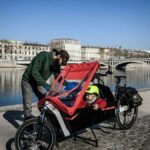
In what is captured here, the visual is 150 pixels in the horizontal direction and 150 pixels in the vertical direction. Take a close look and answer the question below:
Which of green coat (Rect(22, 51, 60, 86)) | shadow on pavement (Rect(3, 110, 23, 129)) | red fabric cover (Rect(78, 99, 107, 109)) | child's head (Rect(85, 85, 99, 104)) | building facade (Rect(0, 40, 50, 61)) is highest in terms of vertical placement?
building facade (Rect(0, 40, 50, 61))

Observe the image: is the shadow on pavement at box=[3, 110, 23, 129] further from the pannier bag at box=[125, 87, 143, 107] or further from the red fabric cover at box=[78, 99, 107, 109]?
the pannier bag at box=[125, 87, 143, 107]

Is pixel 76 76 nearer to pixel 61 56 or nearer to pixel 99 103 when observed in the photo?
pixel 61 56

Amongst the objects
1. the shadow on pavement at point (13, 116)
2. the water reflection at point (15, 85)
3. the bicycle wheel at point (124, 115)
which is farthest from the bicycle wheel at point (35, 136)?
the water reflection at point (15, 85)

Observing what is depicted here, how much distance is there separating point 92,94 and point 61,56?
0.76m

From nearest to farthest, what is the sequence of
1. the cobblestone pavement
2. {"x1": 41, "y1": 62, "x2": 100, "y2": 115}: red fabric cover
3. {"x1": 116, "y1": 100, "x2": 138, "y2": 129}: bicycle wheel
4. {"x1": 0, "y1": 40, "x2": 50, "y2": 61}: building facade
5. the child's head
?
{"x1": 41, "y1": 62, "x2": 100, "y2": 115}: red fabric cover < the cobblestone pavement < the child's head < {"x1": 116, "y1": 100, "x2": 138, "y2": 129}: bicycle wheel < {"x1": 0, "y1": 40, "x2": 50, "y2": 61}: building facade

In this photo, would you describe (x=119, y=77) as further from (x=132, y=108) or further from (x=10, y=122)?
(x=10, y=122)

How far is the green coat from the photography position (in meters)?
4.32

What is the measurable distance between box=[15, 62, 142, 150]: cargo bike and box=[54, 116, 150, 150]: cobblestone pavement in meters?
0.13

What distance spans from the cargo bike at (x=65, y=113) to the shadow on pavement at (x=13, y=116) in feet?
4.90

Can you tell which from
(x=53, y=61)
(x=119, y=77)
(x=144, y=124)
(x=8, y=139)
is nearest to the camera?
(x=53, y=61)

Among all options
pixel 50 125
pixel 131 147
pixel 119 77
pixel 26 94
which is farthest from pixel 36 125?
pixel 119 77

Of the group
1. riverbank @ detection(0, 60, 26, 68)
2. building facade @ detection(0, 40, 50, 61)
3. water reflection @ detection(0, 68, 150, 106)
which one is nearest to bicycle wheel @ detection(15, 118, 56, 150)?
water reflection @ detection(0, 68, 150, 106)

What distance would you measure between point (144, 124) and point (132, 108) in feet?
1.79

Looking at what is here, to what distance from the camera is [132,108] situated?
570cm
